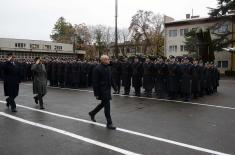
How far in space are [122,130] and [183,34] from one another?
159 feet

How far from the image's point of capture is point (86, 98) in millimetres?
14781

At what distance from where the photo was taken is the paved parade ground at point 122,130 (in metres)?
6.71

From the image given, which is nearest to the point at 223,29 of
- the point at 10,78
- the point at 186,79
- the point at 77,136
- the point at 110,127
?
the point at 186,79

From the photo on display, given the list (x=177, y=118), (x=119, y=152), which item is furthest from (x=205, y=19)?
(x=119, y=152)

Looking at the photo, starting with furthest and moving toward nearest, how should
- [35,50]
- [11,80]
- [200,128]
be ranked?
[35,50]
[11,80]
[200,128]

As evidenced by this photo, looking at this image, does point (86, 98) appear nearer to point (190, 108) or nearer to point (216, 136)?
point (190, 108)

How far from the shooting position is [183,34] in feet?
180

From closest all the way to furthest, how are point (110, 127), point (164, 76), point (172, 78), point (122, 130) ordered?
point (122, 130), point (110, 127), point (172, 78), point (164, 76)

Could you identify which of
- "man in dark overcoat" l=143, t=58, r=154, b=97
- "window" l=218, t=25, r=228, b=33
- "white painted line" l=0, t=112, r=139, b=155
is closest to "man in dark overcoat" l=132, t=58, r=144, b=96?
"man in dark overcoat" l=143, t=58, r=154, b=97

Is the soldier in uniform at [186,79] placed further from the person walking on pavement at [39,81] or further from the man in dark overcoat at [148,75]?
the person walking on pavement at [39,81]

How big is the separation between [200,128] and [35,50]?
7008cm

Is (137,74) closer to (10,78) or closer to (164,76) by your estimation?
(164,76)

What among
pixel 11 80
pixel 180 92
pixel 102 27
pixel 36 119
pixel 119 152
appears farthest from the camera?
pixel 102 27

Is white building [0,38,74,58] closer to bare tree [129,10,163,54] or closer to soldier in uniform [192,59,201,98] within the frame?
bare tree [129,10,163,54]
